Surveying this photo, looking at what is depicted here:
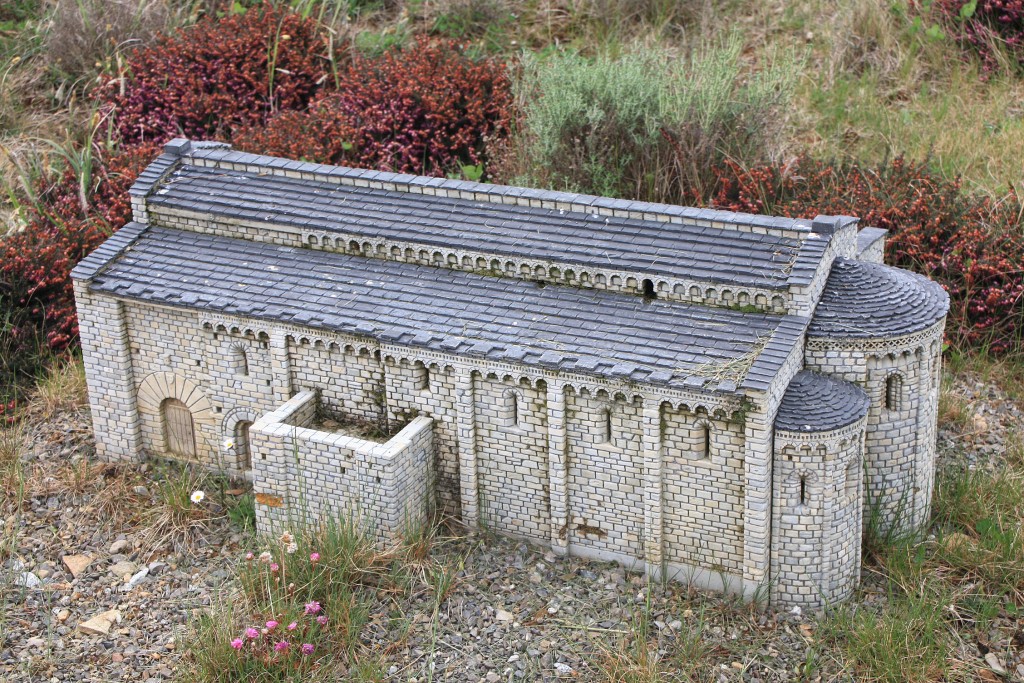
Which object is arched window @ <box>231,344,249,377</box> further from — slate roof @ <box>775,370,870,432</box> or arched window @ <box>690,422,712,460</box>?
slate roof @ <box>775,370,870,432</box>

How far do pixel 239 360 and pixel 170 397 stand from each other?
3.96 feet

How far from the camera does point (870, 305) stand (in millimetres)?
12680

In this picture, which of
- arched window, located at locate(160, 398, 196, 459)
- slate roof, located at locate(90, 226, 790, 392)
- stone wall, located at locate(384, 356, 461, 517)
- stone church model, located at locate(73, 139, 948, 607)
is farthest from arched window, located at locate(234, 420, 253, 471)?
stone wall, located at locate(384, 356, 461, 517)

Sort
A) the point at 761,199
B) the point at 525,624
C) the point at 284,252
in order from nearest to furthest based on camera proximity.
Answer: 1. the point at 525,624
2. the point at 284,252
3. the point at 761,199

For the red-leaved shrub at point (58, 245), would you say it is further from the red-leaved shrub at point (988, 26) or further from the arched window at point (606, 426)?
the red-leaved shrub at point (988, 26)

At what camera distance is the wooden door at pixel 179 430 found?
50.0 feet

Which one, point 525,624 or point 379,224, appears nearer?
point 525,624

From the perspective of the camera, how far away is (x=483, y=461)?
44.4 feet

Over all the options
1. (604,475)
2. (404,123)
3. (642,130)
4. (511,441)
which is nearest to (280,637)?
(511,441)

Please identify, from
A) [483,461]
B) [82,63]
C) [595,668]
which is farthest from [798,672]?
[82,63]

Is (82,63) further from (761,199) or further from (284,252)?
(761,199)

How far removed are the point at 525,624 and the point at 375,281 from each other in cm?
416

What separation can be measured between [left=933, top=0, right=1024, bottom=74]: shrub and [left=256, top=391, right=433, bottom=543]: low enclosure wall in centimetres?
1440

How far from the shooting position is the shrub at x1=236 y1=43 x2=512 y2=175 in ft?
68.2
